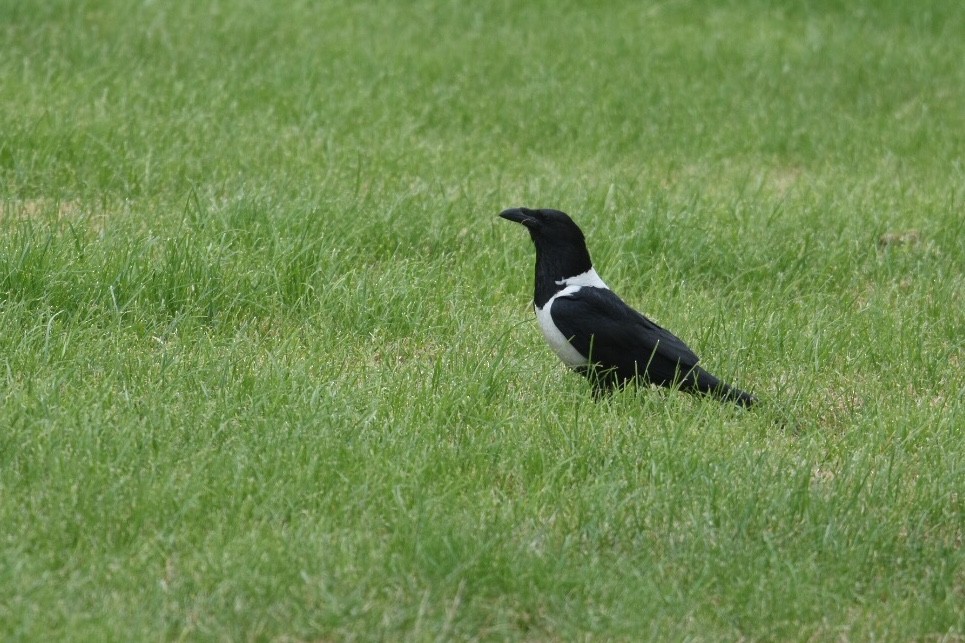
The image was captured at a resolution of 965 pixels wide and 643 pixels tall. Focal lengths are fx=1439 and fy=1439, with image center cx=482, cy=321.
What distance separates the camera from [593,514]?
4.11 metres

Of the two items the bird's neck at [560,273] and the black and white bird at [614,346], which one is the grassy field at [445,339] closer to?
the black and white bird at [614,346]

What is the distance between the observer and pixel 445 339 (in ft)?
18.5

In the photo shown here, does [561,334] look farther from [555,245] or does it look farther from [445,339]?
[445,339]

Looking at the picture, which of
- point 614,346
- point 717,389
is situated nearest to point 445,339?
point 614,346

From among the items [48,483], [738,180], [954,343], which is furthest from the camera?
[738,180]

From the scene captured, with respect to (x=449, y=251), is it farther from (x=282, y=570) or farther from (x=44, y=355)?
(x=282, y=570)

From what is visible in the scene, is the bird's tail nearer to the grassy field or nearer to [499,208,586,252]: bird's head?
the grassy field

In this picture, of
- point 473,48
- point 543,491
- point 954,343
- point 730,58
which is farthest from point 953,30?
point 543,491

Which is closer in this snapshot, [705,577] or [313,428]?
[705,577]

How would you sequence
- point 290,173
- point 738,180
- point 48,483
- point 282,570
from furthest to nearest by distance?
point 738,180 < point 290,173 < point 48,483 < point 282,570

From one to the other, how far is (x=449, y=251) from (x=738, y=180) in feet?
7.28

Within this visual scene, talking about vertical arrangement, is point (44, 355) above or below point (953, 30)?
below

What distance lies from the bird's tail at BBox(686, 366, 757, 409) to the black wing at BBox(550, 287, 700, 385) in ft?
0.15

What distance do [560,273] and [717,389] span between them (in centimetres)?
74
